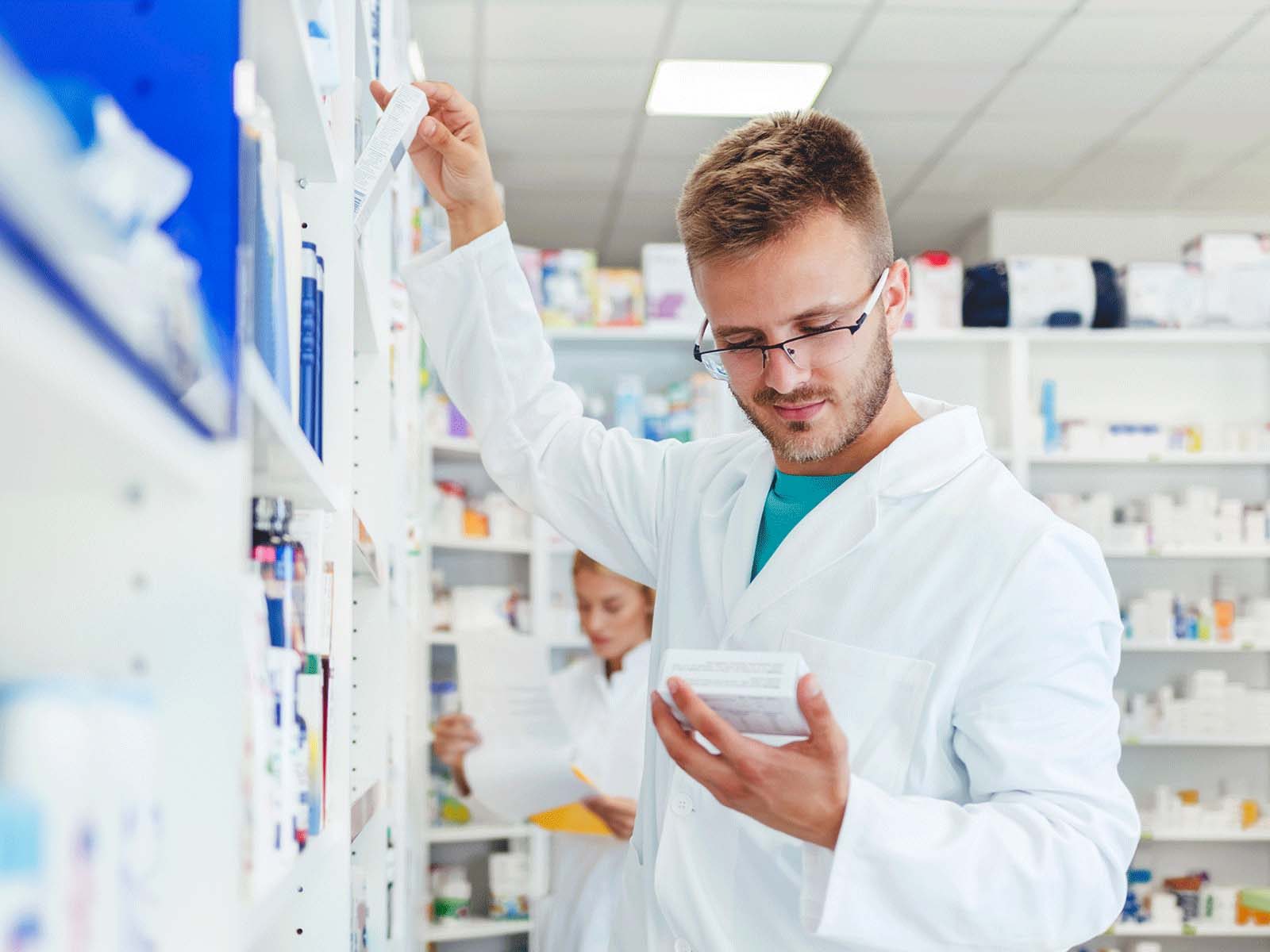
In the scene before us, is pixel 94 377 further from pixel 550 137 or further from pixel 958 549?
pixel 550 137

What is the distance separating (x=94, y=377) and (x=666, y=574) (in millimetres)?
1427

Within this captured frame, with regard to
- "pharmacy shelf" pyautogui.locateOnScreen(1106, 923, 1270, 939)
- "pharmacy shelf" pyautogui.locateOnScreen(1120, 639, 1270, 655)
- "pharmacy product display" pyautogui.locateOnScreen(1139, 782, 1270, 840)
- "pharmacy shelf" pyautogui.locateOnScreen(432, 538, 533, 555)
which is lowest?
"pharmacy shelf" pyautogui.locateOnScreen(1106, 923, 1270, 939)

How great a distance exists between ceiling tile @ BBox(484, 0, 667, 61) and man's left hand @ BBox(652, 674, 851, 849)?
350cm

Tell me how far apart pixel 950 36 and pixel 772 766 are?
3913 millimetres

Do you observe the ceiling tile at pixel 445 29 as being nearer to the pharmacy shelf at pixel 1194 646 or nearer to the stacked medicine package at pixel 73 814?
the pharmacy shelf at pixel 1194 646

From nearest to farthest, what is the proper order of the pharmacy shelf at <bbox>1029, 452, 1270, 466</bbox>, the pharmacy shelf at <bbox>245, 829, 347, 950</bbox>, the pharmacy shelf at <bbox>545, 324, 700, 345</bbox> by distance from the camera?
1. the pharmacy shelf at <bbox>245, 829, 347, 950</bbox>
2. the pharmacy shelf at <bbox>545, 324, 700, 345</bbox>
3. the pharmacy shelf at <bbox>1029, 452, 1270, 466</bbox>

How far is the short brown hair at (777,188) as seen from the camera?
62.4 inches

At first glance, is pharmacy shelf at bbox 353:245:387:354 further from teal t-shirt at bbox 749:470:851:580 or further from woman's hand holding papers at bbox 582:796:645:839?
woman's hand holding papers at bbox 582:796:645:839

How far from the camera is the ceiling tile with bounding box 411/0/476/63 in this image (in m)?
4.30

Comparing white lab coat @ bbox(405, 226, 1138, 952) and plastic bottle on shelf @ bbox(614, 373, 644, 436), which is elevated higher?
plastic bottle on shelf @ bbox(614, 373, 644, 436)

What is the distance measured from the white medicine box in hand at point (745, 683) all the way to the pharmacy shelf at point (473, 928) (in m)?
3.25

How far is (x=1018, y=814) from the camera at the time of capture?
138 cm

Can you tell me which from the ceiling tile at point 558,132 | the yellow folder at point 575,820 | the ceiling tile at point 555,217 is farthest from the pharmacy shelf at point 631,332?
the yellow folder at point 575,820

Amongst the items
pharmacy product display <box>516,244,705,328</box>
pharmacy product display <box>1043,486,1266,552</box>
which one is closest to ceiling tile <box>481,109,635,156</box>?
pharmacy product display <box>516,244,705,328</box>
